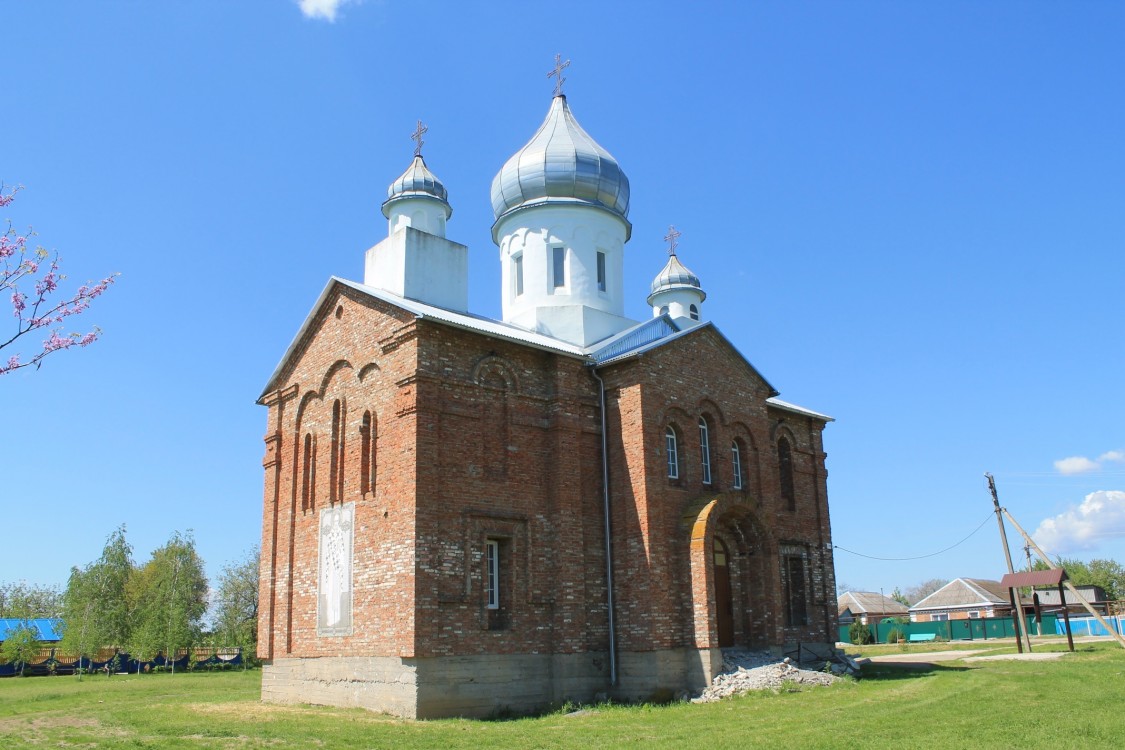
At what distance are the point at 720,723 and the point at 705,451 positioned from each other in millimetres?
7369

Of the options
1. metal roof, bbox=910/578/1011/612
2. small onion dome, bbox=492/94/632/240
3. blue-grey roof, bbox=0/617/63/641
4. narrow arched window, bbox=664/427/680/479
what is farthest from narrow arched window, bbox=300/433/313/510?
metal roof, bbox=910/578/1011/612

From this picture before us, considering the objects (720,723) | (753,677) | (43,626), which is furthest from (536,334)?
(43,626)

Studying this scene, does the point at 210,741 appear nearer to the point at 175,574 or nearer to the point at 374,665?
the point at 374,665

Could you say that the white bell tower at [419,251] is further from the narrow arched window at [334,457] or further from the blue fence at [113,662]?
the blue fence at [113,662]

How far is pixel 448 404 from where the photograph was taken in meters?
16.4

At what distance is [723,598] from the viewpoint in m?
19.3

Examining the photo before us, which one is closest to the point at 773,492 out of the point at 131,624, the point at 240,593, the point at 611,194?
the point at 611,194

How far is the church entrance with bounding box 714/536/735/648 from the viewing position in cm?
1912

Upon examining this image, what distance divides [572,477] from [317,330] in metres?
6.22

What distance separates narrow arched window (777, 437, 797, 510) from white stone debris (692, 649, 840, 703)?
638cm

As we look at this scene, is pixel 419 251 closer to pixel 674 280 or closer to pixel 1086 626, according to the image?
pixel 674 280

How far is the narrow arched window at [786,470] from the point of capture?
930 inches

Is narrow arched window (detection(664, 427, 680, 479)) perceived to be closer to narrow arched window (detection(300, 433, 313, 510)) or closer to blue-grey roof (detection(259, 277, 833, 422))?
blue-grey roof (detection(259, 277, 833, 422))

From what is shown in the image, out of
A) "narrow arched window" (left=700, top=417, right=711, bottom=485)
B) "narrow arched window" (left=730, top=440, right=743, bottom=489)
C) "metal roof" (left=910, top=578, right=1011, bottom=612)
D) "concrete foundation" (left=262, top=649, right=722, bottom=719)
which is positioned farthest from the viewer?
"metal roof" (left=910, top=578, right=1011, bottom=612)
